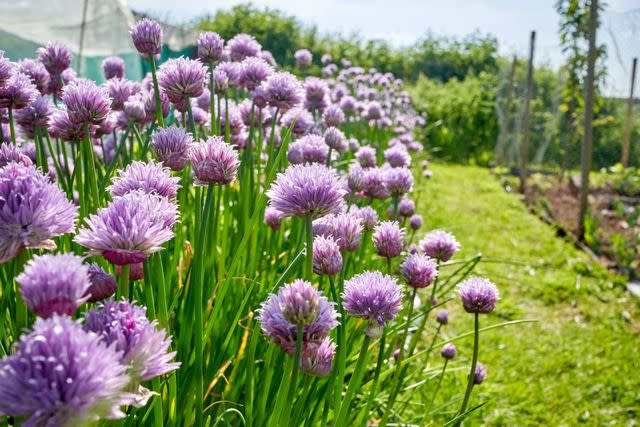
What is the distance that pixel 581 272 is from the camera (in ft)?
15.9

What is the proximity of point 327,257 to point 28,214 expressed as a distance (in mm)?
623

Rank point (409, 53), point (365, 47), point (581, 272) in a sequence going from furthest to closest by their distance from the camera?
point (409, 53), point (365, 47), point (581, 272)

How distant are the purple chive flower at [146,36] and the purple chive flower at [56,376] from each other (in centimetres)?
116

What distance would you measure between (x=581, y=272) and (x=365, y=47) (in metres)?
18.6

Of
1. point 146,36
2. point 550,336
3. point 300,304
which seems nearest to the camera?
point 300,304

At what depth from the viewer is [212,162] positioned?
0.97 m

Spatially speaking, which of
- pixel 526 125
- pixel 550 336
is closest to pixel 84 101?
pixel 550 336

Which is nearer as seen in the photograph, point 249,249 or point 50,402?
point 50,402

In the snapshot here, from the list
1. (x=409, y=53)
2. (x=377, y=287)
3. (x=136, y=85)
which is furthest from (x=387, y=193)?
(x=409, y=53)

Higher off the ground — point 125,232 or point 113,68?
point 113,68

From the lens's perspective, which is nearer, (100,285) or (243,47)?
(100,285)

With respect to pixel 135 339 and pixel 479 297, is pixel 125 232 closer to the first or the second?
pixel 135 339

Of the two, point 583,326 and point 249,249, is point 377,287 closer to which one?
point 249,249

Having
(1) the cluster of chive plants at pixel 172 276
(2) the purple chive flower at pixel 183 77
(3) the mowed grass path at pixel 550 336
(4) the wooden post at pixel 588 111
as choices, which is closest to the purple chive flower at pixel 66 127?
(1) the cluster of chive plants at pixel 172 276
